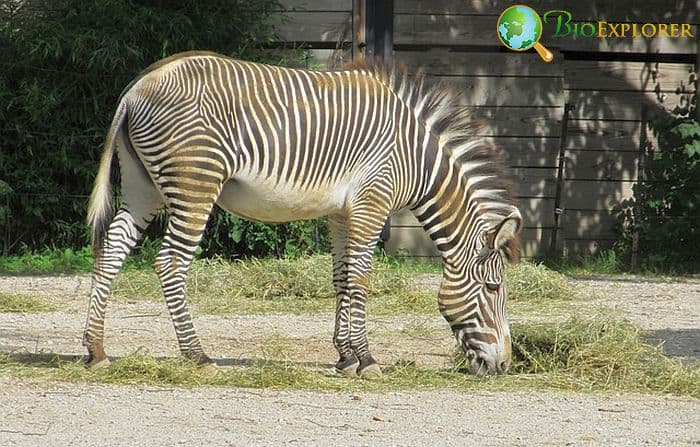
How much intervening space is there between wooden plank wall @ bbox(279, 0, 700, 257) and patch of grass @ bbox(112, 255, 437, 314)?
2632mm

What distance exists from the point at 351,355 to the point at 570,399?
4.68 ft

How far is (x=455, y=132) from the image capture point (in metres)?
7.46

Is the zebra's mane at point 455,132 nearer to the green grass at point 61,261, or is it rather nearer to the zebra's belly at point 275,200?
the zebra's belly at point 275,200

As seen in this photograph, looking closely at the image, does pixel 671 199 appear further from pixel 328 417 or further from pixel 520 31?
pixel 328 417

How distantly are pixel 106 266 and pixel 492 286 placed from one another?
2.38m

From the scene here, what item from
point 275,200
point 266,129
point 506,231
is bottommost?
point 506,231

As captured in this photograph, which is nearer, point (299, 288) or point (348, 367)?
point (348, 367)

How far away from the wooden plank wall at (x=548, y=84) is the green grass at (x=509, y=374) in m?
6.20

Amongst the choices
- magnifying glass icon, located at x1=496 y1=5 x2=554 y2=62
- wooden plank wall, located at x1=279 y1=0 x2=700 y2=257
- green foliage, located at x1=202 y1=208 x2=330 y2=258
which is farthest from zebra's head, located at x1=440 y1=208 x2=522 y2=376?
magnifying glass icon, located at x1=496 y1=5 x2=554 y2=62

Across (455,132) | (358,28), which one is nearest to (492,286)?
(455,132)

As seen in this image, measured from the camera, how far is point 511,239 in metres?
7.20

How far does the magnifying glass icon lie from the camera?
44.5ft

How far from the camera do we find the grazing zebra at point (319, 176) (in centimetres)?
691

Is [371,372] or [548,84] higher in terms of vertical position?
[548,84]
